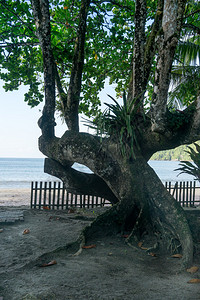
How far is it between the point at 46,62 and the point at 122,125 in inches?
121

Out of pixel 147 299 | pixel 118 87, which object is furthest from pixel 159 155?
pixel 147 299

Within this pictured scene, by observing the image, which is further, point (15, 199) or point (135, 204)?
point (15, 199)

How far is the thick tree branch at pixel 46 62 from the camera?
710 centimetres

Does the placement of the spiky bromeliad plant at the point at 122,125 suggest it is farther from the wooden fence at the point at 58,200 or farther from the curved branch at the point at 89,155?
the wooden fence at the point at 58,200

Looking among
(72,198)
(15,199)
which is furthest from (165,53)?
(15,199)

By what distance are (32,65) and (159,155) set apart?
406ft

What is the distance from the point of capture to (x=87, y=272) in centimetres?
366

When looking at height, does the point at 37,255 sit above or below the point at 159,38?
below

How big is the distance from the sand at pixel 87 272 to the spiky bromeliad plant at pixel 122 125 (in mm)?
1885

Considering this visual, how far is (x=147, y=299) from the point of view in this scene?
3.03m

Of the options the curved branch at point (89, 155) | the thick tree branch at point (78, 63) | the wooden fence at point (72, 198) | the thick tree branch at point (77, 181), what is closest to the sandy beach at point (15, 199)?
the wooden fence at point (72, 198)

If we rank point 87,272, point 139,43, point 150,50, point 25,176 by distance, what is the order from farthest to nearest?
point 25,176, point 150,50, point 139,43, point 87,272

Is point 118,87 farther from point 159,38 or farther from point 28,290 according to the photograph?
point 28,290

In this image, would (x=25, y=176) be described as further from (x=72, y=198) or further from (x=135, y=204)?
(x=135, y=204)
